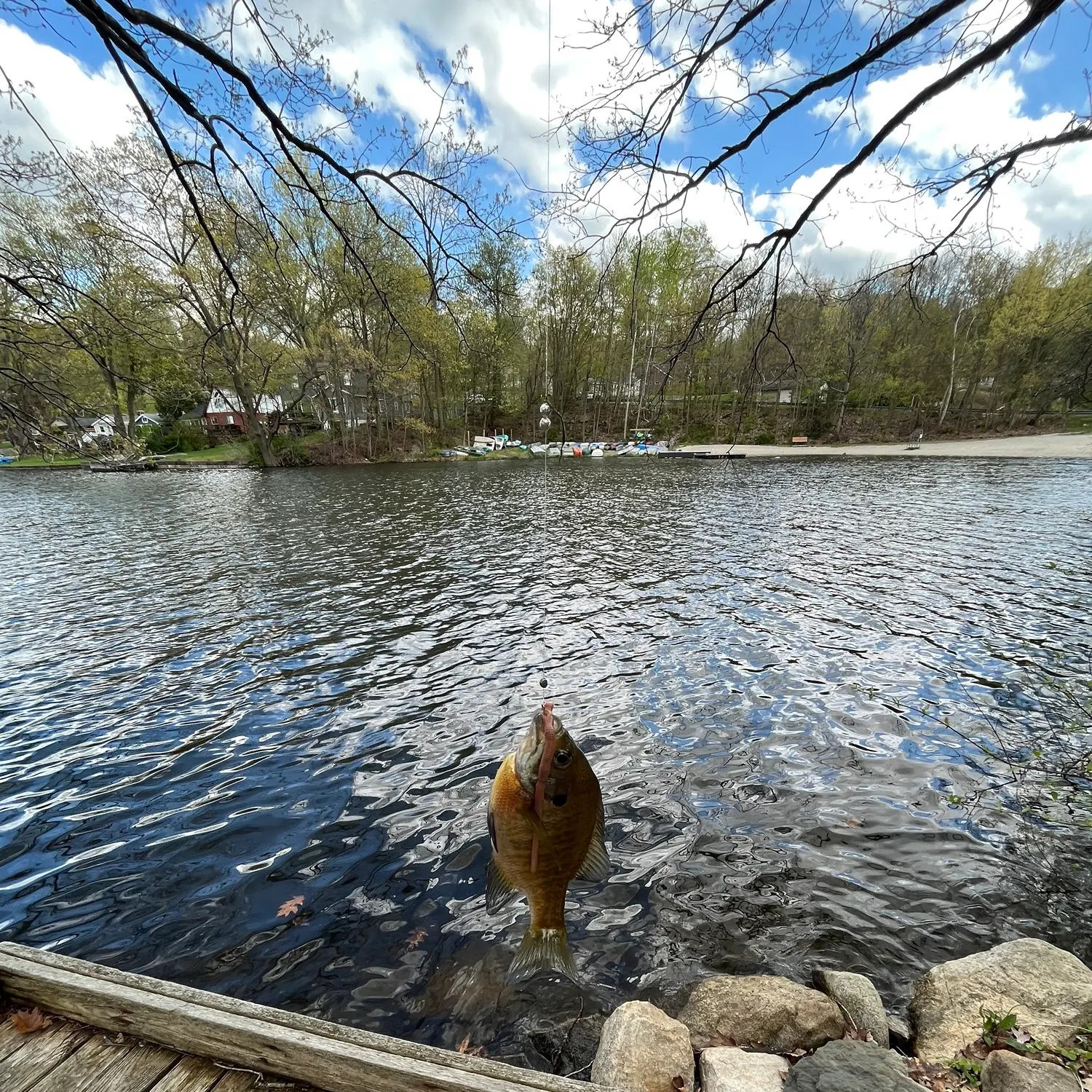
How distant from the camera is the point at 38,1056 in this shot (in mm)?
2254

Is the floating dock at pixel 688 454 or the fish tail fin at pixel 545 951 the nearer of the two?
the fish tail fin at pixel 545 951

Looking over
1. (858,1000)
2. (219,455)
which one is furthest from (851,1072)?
(219,455)

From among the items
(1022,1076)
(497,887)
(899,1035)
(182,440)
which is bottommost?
(899,1035)

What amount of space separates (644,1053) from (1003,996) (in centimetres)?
218

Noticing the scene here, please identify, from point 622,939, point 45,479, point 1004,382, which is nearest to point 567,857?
point 622,939

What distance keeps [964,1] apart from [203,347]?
15.9 feet

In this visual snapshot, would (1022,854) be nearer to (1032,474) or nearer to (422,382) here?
(1032,474)

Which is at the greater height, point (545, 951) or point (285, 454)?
point (285, 454)

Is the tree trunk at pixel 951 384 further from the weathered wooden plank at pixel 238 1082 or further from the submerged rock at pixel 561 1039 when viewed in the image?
the weathered wooden plank at pixel 238 1082

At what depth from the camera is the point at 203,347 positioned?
12.6ft

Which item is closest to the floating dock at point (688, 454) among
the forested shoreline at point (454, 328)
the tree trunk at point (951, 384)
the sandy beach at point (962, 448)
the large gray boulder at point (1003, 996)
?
the sandy beach at point (962, 448)

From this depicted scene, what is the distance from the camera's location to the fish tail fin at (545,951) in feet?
7.95

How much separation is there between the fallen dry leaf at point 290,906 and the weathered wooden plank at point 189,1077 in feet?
7.09

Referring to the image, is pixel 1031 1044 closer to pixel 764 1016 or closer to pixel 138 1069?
pixel 764 1016
